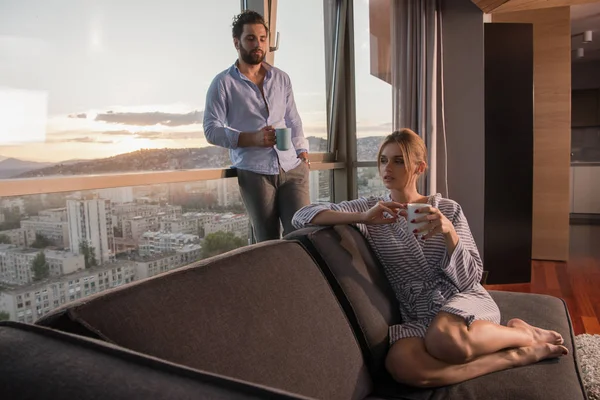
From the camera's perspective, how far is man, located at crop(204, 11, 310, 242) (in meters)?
2.64

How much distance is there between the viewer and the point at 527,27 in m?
4.06

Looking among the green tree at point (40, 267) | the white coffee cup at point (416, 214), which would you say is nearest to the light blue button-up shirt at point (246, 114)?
the green tree at point (40, 267)

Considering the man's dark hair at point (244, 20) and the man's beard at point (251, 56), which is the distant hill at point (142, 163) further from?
the man's dark hair at point (244, 20)

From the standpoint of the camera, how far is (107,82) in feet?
7.48

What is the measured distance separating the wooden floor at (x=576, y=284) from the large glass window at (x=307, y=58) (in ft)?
6.34

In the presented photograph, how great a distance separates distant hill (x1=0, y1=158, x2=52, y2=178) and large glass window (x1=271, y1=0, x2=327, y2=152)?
188 centimetres

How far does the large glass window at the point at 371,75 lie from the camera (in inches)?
177

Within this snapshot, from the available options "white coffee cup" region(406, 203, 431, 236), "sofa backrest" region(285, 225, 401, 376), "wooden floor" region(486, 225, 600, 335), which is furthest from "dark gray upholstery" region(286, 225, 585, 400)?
"wooden floor" region(486, 225, 600, 335)

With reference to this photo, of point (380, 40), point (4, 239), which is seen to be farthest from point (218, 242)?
point (380, 40)

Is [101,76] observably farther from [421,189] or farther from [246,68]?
[421,189]

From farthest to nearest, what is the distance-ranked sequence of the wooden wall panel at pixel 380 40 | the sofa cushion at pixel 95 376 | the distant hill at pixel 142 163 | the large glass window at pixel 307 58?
the wooden wall panel at pixel 380 40, the large glass window at pixel 307 58, the distant hill at pixel 142 163, the sofa cushion at pixel 95 376

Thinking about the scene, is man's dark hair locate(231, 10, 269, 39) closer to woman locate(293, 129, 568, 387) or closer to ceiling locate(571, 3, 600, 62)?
woman locate(293, 129, 568, 387)

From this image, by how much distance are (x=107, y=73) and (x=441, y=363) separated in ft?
5.80

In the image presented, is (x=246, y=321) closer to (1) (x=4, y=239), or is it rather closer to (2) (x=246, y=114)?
(1) (x=4, y=239)
